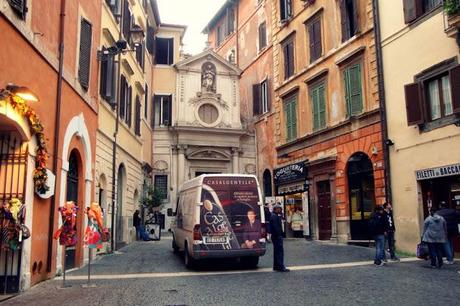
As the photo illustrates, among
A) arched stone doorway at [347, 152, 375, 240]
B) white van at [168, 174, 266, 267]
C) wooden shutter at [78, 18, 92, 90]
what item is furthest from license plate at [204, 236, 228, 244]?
arched stone doorway at [347, 152, 375, 240]

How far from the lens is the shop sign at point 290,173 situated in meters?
22.2

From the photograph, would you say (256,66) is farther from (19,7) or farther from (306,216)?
(19,7)

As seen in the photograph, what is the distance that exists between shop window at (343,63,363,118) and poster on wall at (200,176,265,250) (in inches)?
312

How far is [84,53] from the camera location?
13680 millimetres

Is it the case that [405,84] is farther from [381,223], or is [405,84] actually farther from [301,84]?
[301,84]

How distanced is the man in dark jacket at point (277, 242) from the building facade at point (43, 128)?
5.07m

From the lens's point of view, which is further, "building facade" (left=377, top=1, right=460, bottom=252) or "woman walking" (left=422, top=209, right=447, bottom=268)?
"building facade" (left=377, top=1, right=460, bottom=252)

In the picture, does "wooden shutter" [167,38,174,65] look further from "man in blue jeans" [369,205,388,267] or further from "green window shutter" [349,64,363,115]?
"man in blue jeans" [369,205,388,267]

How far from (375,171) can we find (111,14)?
1120 cm

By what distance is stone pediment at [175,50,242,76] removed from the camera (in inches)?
1217

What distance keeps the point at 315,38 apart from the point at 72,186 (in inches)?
528

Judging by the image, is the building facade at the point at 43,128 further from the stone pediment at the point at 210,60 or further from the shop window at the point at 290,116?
the stone pediment at the point at 210,60

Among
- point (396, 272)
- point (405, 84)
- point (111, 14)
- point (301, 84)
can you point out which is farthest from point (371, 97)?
point (111, 14)

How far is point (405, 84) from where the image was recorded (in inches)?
622
